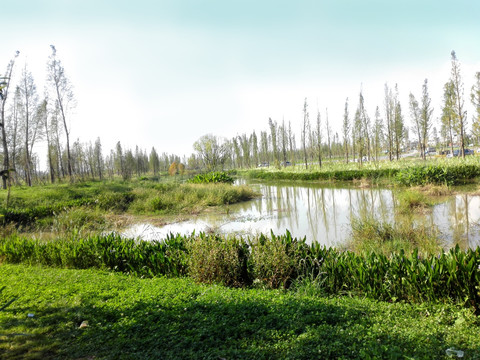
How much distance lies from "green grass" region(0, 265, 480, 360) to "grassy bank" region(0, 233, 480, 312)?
1.01ft

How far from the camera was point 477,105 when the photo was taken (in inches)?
1046

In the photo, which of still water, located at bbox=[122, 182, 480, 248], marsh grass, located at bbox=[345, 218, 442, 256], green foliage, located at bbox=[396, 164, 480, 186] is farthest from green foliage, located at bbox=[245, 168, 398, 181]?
marsh grass, located at bbox=[345, 218, 442, 256]

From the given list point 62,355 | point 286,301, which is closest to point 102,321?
point 62,355

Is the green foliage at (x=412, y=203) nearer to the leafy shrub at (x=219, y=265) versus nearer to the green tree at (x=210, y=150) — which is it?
the leafy shrub at (x=219, y=265)

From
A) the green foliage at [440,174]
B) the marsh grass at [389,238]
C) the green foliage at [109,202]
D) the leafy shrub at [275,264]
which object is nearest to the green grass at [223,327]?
the leafy shrub at [275,264]

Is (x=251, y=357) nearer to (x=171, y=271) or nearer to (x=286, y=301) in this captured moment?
(x=286, y=301)

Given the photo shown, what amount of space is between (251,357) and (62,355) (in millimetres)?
1796

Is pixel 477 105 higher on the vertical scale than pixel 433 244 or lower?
higher

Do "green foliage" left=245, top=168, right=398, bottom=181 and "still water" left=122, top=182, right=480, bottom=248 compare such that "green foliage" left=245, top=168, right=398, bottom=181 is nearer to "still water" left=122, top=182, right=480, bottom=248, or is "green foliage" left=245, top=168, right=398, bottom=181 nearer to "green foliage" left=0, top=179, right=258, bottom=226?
"still water" left=122, top=182, right=480, bottom=248

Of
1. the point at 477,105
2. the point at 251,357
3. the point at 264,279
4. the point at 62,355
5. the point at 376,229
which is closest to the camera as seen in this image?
the point at 251,357

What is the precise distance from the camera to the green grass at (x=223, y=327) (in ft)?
7.57

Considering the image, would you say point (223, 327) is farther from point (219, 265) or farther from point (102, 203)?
point (102, 203)

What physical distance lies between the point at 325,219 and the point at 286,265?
5.83m

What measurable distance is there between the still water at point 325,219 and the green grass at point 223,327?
2.95 meters
